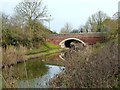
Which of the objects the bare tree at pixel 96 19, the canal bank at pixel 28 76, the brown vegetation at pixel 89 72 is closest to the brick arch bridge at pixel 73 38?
the bare tree at pixel 96 19

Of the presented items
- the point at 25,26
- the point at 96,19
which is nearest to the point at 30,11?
the point at 25,26

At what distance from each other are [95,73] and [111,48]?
248 cm

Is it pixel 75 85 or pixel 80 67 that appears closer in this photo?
pixel 75 85

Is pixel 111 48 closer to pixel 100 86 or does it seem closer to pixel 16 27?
pixel 100 86

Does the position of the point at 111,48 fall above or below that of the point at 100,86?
above

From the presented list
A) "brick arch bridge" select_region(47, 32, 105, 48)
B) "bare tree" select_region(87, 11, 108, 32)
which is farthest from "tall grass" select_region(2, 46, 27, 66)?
"bare tree" select_region(87, 11, 108, 32)

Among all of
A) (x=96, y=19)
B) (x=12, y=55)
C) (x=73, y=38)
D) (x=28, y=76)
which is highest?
(x=96, y=19)

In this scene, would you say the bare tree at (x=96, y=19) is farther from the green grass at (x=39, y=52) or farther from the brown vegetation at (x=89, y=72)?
the brown vegetation at (x=89, y=72)

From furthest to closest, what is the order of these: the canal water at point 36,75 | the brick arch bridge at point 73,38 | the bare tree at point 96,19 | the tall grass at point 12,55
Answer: the bare tree at point 96,19
the brick arch bridge at point 73,38
the tall grass at point 12,55
the canal water at point 36,75

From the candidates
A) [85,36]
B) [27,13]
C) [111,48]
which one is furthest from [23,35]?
[111,48]

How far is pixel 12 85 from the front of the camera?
21.0 ft

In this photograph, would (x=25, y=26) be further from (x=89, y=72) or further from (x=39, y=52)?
(x=89, y=72)

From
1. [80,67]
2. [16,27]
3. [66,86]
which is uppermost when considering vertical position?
[16,27]

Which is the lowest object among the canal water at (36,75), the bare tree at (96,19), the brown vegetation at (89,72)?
Answer: the canal water at (36,75)
